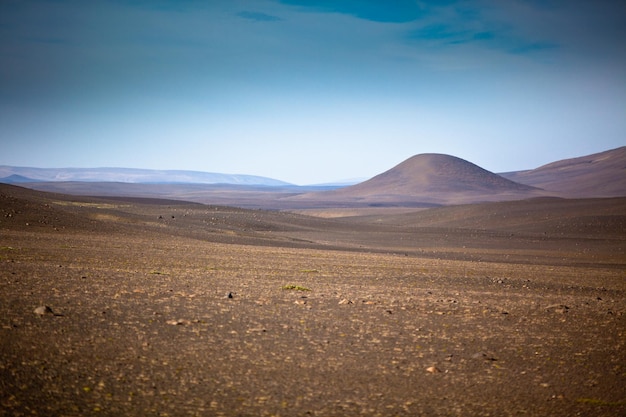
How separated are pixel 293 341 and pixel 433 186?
15675cm

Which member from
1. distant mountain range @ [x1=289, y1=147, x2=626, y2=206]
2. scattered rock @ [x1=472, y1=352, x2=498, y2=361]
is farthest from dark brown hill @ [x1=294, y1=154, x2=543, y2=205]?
scattered rock @ [x1=472, y1=352, x2=498, y2=361]

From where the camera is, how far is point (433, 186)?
161 metres

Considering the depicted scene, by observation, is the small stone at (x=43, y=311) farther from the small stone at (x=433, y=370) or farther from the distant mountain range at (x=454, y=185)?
the distant mountain range at (x=454, y=185)

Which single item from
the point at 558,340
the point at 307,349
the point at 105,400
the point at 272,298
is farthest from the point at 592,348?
the point at 105,400

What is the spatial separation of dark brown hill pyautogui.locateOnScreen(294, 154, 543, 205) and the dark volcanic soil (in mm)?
118705

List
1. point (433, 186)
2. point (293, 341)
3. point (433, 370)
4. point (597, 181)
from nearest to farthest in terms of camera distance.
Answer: point (433, 370) → point (293, 341) → point (433, 186) → point (597, 181)

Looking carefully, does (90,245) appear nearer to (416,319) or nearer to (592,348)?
(416,319)

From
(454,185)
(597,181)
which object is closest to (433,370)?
(454,185)

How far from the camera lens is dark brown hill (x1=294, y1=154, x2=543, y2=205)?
14500 cm

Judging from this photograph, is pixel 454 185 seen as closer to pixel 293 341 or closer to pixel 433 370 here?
pixel 293 341

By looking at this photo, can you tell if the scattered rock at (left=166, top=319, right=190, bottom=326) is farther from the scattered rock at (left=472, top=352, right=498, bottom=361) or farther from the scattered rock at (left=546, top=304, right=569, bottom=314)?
the scattered rock at (left=546, top=304, right=569, bottom=314)

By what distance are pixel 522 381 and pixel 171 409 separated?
13.3ft

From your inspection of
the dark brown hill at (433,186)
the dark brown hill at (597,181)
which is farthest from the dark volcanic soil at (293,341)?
the dark brown hill at (597,181)

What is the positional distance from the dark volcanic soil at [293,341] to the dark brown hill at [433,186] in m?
119
